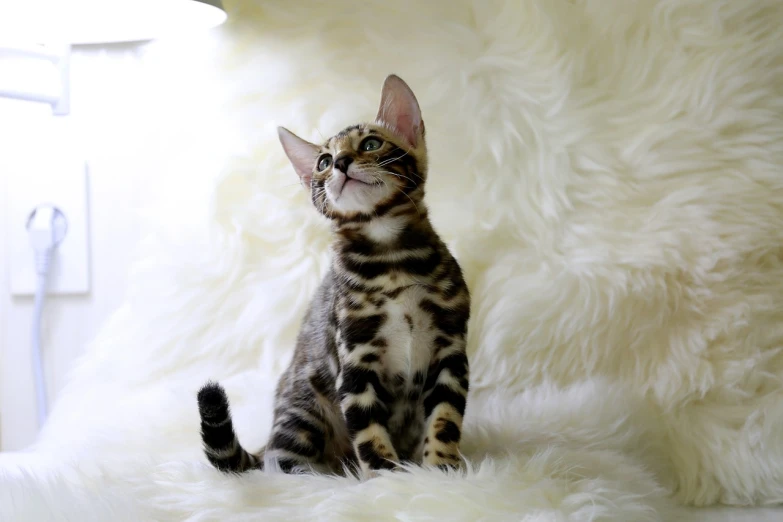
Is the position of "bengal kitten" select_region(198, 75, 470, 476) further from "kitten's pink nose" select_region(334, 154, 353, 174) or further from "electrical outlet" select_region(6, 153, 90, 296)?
"electrical outlet" select_region(6, 153, 90, 296)

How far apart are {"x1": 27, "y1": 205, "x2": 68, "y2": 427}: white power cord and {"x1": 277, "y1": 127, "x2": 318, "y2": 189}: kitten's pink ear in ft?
2.29

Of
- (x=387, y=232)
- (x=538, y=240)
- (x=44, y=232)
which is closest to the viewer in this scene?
(x=387, y=232)

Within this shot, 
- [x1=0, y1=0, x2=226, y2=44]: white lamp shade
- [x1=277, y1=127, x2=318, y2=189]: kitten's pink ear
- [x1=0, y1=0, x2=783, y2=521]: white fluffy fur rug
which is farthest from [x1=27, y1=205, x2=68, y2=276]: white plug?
[x1=277, y1=127, x2=318, y2=189]: kitten's pink ear

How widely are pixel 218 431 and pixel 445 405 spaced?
0.24 m

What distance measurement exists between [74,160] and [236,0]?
1.44ft

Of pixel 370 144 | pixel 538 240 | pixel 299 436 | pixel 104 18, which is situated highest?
pixel 104 18

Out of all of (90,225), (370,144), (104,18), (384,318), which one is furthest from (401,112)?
(90,225)

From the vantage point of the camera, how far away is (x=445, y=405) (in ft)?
2.67

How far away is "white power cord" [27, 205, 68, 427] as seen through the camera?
1386 mm

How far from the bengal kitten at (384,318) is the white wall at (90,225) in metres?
0.63

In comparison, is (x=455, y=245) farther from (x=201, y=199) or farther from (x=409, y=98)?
(x=201, y=199)

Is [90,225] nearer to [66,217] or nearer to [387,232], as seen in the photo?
[66,217]

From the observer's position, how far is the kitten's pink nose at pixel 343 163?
812 mm

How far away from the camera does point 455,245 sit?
115 centimetres
